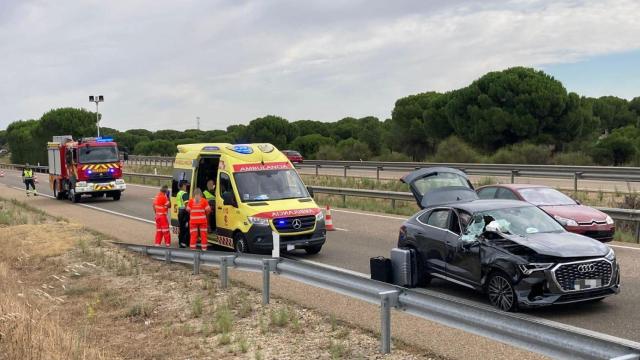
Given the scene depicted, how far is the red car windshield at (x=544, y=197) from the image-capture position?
13867mm

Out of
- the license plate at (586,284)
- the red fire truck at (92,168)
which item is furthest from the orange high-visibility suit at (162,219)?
the red fire truck at (92,168)

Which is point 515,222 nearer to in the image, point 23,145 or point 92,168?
point 92,168

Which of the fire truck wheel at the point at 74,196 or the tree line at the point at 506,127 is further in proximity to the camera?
the tree line at the point at 506,127

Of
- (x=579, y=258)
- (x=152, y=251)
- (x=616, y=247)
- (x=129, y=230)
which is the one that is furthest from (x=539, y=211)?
(x=129, y=230)

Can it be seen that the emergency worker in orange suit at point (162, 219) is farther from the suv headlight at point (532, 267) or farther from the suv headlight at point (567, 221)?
the suv headlight at point (532, 267)

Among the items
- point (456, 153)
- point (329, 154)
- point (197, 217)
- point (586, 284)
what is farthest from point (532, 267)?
point (329, 154)

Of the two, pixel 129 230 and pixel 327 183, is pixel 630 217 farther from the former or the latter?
pixel 327 183

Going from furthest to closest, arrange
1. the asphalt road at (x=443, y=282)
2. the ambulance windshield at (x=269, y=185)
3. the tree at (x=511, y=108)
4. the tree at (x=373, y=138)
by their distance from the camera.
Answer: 1. the tree at (x=373, y=138)
2. the tree at (x=511, y=108)
3. the ambulance windshield at (x=269, y=185)
4. the asphalt road at (x=443, y=282)

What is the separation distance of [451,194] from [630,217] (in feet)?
17.4

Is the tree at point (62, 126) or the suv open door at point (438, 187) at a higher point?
the tree at point (62, 126)

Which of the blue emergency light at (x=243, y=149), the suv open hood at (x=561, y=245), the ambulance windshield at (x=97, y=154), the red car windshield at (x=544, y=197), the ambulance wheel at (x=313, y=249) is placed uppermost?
the blue emergency light at (x=243, y=149)

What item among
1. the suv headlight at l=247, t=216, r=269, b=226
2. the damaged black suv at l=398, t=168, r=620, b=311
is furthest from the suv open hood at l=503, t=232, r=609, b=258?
the suv headlight at l=247, t=216, r=269, b=226

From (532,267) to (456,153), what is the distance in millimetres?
37246

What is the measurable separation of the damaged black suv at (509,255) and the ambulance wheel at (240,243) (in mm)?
3345
